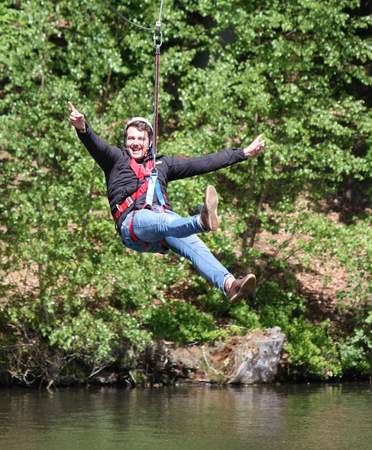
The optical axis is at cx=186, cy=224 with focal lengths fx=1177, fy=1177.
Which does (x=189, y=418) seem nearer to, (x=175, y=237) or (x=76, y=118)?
(x=175, y=237)

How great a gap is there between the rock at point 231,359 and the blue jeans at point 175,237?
7.66 meters

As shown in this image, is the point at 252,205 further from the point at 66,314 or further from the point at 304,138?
the point at 66,314

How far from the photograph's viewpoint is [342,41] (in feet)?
59.7

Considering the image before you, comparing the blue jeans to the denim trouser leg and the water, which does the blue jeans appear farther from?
the water

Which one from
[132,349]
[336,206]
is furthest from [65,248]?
[336,206]

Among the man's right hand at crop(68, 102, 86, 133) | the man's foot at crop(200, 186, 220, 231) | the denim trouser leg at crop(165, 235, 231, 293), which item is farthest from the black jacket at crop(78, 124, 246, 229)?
the man's foot at crop(200, 186, 220, 231)

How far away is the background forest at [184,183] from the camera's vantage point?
16109mm

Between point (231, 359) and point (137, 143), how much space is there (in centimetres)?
784

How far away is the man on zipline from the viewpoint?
9086 millimetres

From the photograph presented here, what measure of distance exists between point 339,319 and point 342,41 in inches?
175

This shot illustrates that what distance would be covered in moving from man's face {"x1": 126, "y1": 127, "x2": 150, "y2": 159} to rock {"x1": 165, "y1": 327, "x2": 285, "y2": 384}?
746 centimetres

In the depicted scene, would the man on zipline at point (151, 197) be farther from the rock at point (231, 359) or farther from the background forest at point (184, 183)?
the rock at point (231, 359)

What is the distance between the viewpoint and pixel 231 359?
17250 mm

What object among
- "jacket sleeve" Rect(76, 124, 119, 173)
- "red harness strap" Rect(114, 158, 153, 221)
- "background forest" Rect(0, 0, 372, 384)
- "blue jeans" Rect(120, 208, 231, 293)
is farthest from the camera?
"background forest" Rect(0, 0, 372, 384)
